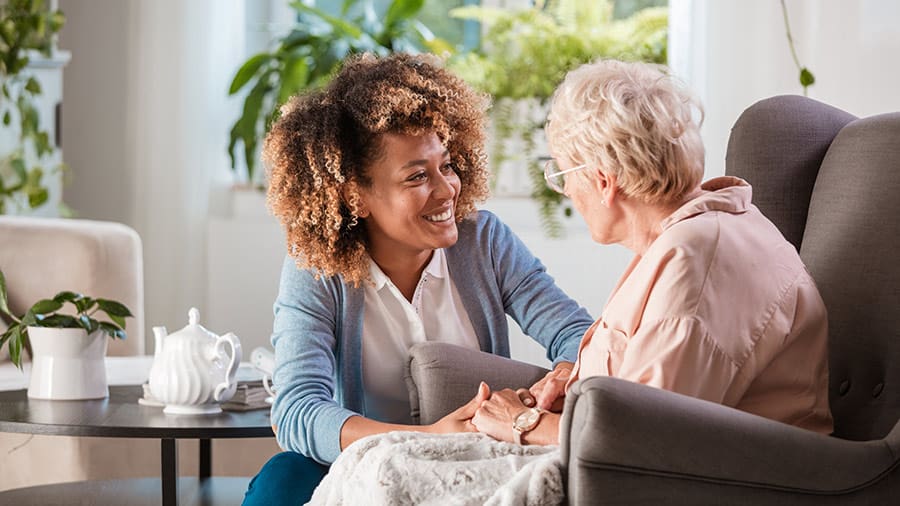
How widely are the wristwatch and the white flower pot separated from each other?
3.09ft

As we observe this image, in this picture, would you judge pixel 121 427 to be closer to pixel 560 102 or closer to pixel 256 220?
pixel 560 102

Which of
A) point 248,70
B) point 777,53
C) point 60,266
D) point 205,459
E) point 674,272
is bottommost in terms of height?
point 205,459

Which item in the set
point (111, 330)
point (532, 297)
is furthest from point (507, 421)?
point (111, 330)

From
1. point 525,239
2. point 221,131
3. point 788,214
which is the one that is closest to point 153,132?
point 221,131

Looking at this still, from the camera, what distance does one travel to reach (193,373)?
7.00 feet

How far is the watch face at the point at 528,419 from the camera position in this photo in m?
1.65

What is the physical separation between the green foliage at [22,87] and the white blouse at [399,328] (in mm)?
2064

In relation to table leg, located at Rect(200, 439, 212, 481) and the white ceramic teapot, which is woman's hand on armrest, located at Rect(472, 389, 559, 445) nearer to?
the white ceramic teapot

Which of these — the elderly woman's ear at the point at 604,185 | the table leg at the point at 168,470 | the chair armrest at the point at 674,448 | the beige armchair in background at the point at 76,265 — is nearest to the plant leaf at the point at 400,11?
the beige armchair in background at the point at 76,265

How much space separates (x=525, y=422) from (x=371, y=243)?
1.66ft

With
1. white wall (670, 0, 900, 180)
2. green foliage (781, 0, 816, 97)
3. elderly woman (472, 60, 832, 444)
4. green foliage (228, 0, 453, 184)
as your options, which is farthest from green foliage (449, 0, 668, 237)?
elderly woman (472, 60, 832, 444)

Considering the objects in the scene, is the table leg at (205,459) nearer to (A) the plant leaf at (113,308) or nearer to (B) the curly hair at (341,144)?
(A) the plant leaf at (113,308)

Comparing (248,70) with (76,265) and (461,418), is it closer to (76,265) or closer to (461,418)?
(76,265)

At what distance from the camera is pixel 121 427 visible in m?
1.98
